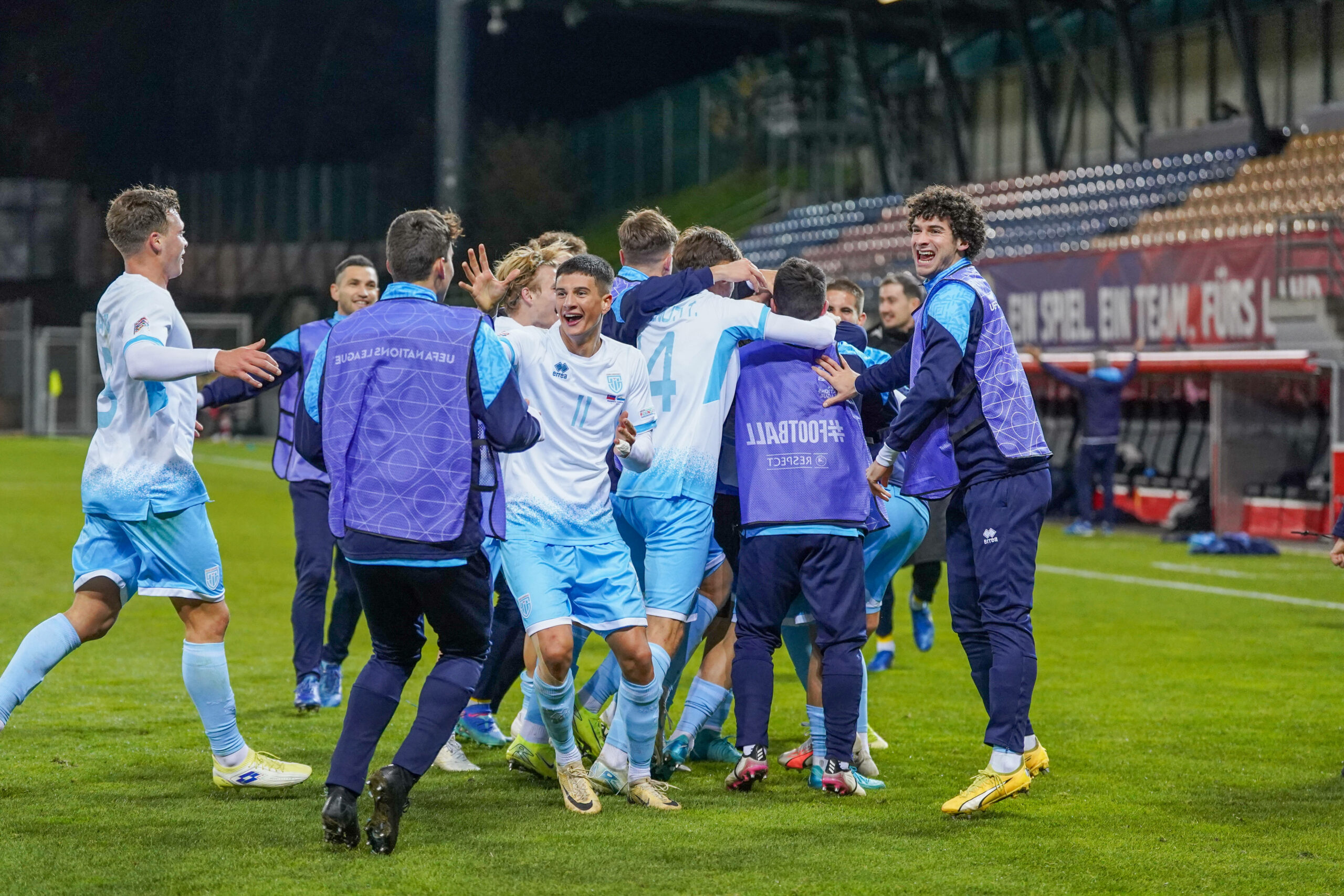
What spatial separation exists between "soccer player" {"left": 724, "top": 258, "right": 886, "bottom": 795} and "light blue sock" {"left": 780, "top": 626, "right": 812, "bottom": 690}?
47 centimetres

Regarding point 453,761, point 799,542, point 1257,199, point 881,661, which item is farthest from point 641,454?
point 1257,199

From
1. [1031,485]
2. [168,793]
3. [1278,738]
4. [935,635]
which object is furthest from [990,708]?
[935,635]

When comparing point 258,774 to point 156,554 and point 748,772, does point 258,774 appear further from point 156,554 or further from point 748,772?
point 748,772

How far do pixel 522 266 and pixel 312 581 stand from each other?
→ 7.44 feet

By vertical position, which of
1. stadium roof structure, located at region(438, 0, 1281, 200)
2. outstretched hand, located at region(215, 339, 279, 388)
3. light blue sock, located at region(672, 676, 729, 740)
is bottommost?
light blue sock, located at region(672, 676, 729, 740)

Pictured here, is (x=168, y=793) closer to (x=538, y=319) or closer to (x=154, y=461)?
(x=154, y=461)

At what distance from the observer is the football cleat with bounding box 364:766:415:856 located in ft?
15.3

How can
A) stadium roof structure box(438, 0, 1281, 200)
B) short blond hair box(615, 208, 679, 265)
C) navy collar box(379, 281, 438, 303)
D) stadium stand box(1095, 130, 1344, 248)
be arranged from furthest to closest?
stadium roof structure box(438, 0, 1281, 200) → stadium stand box(1095, 130, 1344, 248) → short blond hair box(615, 208, 679, 265) → navy collar box(379, 281, 438, 303)

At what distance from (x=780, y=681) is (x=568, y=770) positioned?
323 cm

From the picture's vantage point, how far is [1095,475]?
18.3 meters

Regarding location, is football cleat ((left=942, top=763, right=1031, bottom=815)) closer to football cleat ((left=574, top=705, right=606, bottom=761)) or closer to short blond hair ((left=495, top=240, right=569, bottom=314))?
football cleat ((left=574, top=705, right=606, bottom=761))

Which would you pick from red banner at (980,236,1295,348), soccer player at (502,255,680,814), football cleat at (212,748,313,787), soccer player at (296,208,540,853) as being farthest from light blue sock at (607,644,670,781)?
red banner at (980,236,1295,348)

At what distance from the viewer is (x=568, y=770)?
210 inches

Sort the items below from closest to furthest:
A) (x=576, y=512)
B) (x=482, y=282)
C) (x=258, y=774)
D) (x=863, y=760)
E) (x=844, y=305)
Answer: (x=576, y=512) → (x=482, y=282) → (x=258, y=774) → (x=863, y=760) → (x=844, y=305)
